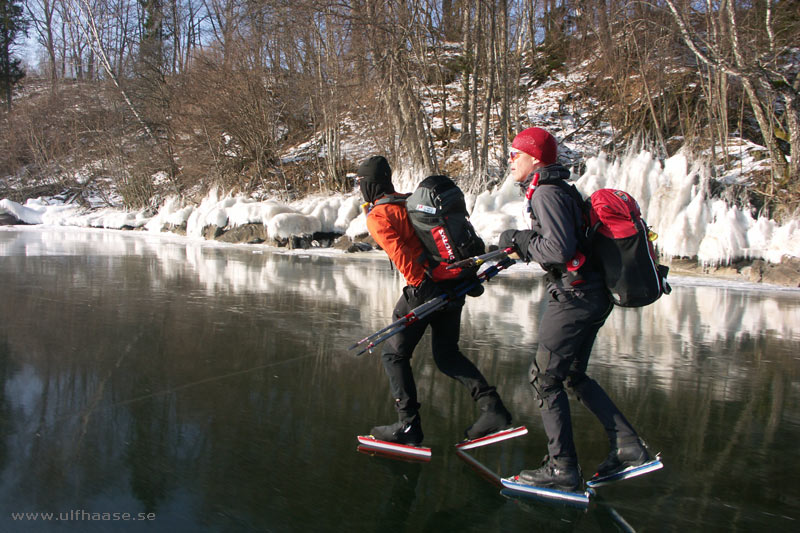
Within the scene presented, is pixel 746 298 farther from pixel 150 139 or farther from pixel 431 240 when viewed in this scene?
pixel 150 139

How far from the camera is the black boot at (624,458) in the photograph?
318 cm

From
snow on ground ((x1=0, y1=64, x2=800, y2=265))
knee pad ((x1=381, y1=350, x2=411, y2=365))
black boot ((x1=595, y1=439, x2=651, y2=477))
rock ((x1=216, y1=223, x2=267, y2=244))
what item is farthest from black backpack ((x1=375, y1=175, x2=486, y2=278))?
rock ((x1=216, y1=223, x2=267, y2=244))

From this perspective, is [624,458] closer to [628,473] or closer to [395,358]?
[628,473]

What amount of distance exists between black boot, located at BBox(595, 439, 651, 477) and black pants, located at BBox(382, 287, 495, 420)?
30.7 inches

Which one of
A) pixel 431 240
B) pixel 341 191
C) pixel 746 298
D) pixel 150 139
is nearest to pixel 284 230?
pixel 341 191

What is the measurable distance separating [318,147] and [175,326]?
18426mm

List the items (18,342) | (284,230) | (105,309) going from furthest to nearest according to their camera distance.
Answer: (284,230) < (105,309) < (18,342)

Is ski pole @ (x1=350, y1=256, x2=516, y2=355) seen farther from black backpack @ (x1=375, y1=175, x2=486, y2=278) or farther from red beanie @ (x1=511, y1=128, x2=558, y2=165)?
red beanie @ (x1=511, y1=128, x2=558, y2=165)

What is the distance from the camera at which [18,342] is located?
19.3 ft

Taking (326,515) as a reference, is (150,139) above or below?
above

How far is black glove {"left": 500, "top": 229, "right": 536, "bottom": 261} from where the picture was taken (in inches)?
124

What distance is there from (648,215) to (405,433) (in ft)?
36.7

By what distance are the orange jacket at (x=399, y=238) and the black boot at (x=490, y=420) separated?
2.66ft

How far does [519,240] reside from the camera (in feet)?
10.5
